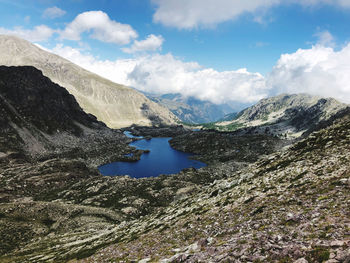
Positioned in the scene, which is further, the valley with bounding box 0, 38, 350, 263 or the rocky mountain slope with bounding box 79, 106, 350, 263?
the valley with bounding box 0, 38, 350, 263

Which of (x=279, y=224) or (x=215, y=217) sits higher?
(x=279, y=224)

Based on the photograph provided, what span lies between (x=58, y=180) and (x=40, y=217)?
58527 millimetres

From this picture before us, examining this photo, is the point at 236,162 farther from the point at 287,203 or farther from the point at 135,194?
the point at 287,203

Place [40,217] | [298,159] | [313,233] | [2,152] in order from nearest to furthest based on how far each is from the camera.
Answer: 1. [313,233]
2. [298,159]
3. [40,217]
4. [2,152]

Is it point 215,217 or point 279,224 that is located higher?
point 279,224

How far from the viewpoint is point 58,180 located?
114 meters

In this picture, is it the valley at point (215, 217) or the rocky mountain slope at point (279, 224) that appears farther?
the valley at point (215, 217)

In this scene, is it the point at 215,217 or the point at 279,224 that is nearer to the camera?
the point at 279,224

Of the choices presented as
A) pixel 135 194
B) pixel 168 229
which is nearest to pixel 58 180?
pixel 135 194

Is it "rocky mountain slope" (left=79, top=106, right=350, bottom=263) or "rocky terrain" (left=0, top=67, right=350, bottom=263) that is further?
"rocky terrain" (left=0, top=67, right=350, bottom=263)

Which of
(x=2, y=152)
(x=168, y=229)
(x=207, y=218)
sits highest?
(x=207, y=218)

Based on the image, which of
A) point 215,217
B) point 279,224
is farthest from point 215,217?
point 279,224

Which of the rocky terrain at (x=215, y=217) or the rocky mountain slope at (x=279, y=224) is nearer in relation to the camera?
the rocky mountain slope at (x=279, y=224)

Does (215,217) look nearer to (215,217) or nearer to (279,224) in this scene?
(215,217)
